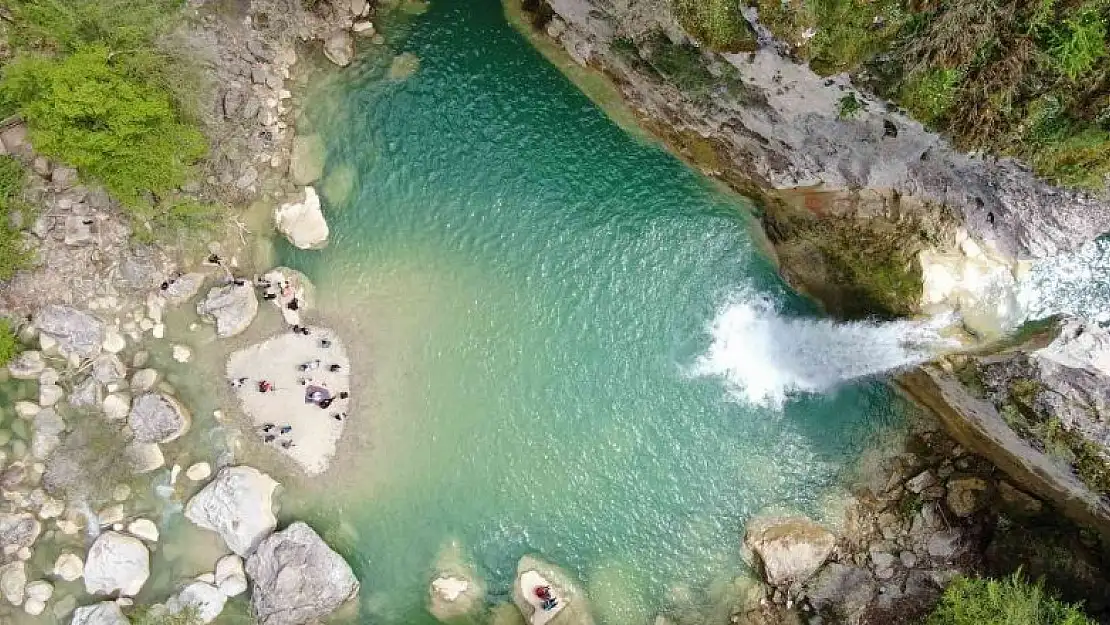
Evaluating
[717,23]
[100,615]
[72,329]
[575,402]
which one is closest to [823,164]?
[717,23]

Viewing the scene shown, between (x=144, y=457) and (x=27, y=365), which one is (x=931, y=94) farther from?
(x=27, y=365)

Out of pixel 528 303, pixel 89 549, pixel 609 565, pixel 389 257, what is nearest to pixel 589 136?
pixel 528 303

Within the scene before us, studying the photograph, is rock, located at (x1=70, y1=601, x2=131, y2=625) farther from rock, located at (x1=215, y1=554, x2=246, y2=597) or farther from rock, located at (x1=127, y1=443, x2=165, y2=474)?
rock, located at (x1=127, y1=443, x2=165, y2=474)

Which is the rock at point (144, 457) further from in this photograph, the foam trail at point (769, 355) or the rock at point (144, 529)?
the foam trail at point (769, 355)

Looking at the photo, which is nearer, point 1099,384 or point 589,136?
point 1099,384

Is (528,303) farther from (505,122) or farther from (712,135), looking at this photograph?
(712,135)

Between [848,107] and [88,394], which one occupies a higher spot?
[848,107]
